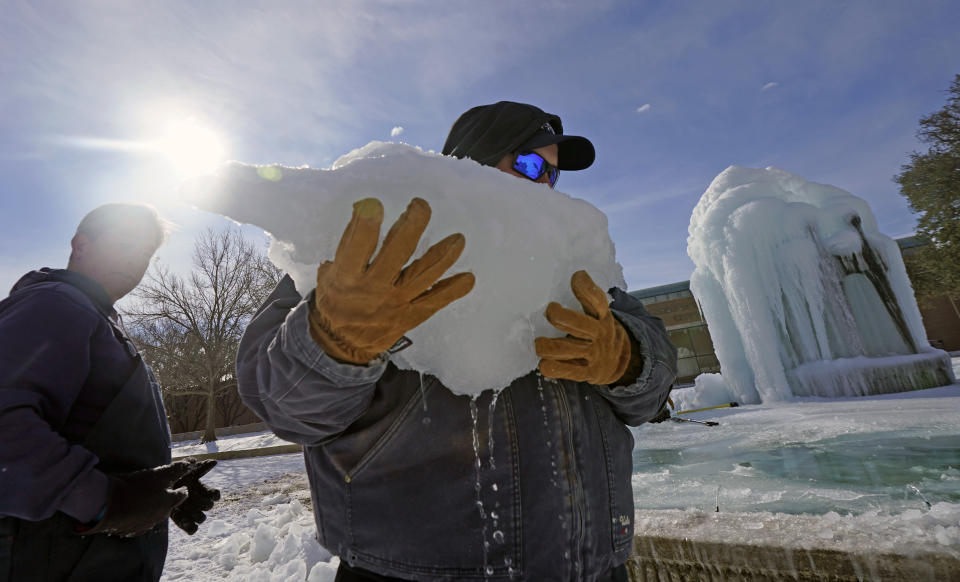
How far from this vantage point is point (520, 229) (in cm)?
101

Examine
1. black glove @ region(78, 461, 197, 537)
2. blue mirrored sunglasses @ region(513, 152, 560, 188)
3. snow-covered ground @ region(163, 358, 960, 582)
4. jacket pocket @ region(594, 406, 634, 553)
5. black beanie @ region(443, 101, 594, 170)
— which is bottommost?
snow-covered ground @ region(163, 358, 960, 582)

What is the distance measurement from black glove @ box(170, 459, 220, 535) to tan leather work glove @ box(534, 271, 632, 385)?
1.64 meters

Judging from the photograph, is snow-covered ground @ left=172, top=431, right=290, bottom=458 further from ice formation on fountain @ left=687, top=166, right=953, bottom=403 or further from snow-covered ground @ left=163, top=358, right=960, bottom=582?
ice formation on fountain @ left=687, top=166, right=953, bottom=403

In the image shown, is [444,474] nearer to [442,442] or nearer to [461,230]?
[442,442]

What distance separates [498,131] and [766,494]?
12.4 feet

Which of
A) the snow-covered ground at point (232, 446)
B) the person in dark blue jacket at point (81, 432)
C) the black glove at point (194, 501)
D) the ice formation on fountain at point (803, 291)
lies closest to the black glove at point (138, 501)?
the person in dark blue jacket at point (81, 432)

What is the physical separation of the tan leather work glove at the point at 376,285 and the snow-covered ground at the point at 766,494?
6.41ft

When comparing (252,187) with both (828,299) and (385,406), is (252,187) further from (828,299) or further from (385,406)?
(828,299)

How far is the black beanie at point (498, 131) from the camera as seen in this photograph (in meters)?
1.46

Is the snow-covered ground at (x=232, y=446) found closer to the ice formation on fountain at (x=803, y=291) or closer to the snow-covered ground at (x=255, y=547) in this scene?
the snow-covered ground at (x=255, y=547)

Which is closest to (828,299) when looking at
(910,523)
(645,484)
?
(645,484)

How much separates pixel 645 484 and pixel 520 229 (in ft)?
13.8

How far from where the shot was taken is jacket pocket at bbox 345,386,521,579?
99 centimetres

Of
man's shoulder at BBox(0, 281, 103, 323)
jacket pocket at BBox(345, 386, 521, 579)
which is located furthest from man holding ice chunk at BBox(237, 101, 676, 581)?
man's shoulder at BBox(0, 281, 103, 323)
